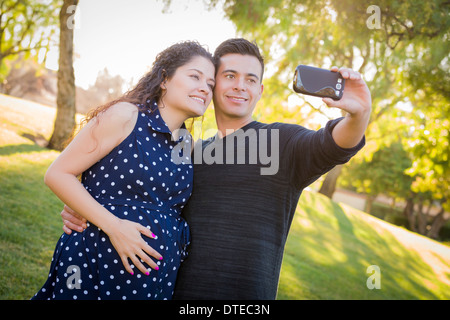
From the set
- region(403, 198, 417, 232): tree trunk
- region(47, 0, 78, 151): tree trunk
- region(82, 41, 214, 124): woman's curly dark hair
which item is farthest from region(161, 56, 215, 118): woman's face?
region(403, 198, 417, 232): tree trunk

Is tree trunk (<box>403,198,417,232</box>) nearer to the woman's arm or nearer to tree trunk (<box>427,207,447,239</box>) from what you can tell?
tree trunk (<box>427,207,447,239</box>)

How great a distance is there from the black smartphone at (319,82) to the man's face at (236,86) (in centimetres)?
71

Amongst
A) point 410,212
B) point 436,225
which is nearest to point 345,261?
point 410,212

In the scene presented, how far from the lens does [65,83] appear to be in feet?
31.3

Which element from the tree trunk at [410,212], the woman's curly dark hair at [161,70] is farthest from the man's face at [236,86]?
the tree trunk at [410,212]

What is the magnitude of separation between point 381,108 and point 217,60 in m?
15.9

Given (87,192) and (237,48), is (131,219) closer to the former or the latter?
(87,192)

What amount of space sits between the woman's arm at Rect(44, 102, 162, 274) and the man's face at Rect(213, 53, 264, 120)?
34.7 inches

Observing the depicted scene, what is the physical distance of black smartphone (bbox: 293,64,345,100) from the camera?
171cm

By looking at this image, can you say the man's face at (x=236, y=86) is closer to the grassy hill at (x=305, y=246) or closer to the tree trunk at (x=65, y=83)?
the grassy hill at (x=305, y=246)

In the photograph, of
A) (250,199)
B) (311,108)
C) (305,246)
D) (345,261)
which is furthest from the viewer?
(311,108)

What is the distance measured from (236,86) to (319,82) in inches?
33.4

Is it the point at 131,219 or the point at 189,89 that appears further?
the point at 189,89

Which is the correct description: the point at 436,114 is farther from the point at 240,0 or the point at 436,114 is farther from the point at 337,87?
the point at 337,87
